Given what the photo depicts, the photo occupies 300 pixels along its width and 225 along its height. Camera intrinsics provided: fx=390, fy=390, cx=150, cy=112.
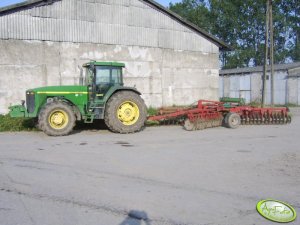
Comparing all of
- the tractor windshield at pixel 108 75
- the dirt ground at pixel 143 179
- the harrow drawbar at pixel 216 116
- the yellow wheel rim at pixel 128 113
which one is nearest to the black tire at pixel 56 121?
the dirt ground at pixel 143 179

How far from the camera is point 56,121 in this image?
13031mm

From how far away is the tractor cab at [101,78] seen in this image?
1387cm

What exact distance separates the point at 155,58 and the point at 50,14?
6.00 metres

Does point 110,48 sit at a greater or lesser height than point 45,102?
greater

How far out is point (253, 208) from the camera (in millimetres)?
5715

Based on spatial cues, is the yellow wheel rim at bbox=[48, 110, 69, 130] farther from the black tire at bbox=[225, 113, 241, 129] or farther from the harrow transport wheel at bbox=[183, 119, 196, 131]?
the black tire at bbox=[225, 113, 241, 129]

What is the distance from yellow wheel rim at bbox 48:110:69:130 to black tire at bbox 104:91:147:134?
1.45 m

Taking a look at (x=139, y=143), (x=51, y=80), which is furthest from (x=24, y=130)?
(x=139, y=143)

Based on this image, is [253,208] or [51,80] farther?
[51,80]

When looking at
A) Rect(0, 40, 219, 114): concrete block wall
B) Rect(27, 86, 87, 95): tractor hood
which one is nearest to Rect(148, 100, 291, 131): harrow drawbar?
Rect(27, 86, 87, 95): tractor hood

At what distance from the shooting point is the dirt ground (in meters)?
5.41

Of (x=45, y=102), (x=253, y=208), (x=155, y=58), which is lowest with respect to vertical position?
(x=253, y=208)

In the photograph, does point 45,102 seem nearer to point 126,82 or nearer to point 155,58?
point 126,82

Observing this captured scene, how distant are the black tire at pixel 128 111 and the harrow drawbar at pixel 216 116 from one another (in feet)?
3.70
